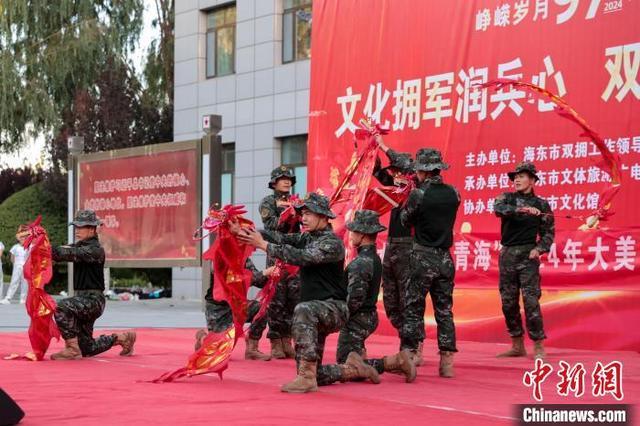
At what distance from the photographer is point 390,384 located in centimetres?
827

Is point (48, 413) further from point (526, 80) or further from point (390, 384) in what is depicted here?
point (526, 80)

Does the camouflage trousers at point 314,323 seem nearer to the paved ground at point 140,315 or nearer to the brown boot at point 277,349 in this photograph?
the brown boot at point 277,349

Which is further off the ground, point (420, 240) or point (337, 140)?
point (337, 140)

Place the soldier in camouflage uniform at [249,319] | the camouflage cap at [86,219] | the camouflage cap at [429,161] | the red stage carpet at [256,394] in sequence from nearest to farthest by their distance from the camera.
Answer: the red stage carpet at [256,394]
the camouflage cap at [429,161]
the soldier in camouflage uniform at [249,319]
the camouflage cap at [86,219]

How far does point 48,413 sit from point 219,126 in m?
11.4

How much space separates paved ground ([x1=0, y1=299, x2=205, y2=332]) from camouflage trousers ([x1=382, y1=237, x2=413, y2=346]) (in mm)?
5776

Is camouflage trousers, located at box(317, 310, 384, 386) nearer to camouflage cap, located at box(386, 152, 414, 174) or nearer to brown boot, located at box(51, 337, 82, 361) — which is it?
camouflage cap, located at box(386, 152, 414, 174)

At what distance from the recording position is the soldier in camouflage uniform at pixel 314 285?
25.1ft

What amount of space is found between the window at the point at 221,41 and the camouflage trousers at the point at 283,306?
12412 mm

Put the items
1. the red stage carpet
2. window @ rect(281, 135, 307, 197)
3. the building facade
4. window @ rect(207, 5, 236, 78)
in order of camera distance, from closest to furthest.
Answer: the red stage carpet, window @ rect(281, 135, 307, 197), the building facade, window @ rect(207, 5, 236, 78)

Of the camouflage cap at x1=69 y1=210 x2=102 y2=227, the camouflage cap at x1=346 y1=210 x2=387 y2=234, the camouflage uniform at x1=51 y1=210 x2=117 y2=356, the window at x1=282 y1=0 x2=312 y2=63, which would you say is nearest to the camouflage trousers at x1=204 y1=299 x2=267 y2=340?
the camouflage uniform at x1=51 y1=210 x2=117 y2=356

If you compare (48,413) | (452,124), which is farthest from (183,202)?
(48,413)

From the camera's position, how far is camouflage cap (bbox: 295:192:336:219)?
7.89 meters

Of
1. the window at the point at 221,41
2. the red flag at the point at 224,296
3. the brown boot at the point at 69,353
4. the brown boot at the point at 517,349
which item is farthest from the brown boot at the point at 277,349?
the window at the point at 221,41
